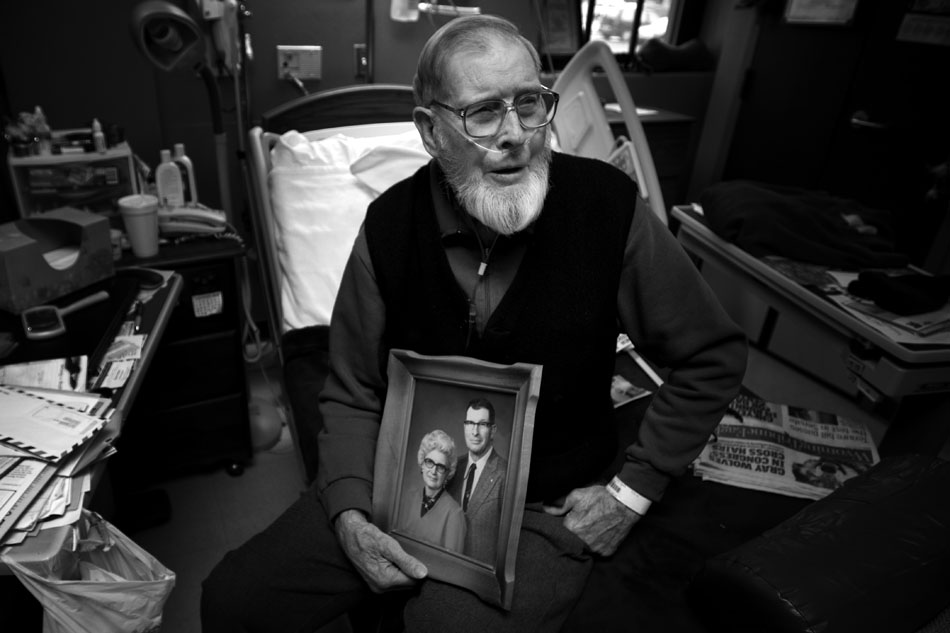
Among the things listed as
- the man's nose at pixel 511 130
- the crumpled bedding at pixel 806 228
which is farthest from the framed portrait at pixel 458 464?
the crumpled bedding at pixel 806 228

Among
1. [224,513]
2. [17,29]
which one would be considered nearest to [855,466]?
[224,513]

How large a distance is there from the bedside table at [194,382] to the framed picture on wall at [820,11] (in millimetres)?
2972

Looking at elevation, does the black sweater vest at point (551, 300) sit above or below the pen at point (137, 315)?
above

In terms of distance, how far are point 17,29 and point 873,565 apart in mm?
2517

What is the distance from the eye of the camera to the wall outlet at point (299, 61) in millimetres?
2354

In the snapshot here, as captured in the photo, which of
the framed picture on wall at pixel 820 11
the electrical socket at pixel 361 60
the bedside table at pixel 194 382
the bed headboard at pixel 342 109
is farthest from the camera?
the framed picture on wall at pixel 820 11

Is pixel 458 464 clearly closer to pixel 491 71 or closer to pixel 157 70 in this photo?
pixel 491 71

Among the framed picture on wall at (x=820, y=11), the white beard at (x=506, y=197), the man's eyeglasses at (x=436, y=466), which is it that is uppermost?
the framed picture on wall at (x=820, y=11)

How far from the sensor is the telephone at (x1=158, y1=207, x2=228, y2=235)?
1.82 meters

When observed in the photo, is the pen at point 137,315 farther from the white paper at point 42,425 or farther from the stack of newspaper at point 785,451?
the stack of newspaper at point 785,451

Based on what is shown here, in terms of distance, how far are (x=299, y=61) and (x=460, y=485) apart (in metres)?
1.90

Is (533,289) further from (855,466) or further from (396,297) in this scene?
(855,466)

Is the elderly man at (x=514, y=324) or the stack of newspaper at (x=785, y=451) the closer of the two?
the elderly man at (x=514, y=324)

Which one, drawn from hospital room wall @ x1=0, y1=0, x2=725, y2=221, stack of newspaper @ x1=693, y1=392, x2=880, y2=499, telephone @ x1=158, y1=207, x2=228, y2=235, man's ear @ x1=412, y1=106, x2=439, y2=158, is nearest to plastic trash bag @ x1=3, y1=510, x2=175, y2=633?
man's ear @ x1=412, y1=106, x2=439, y2=158
